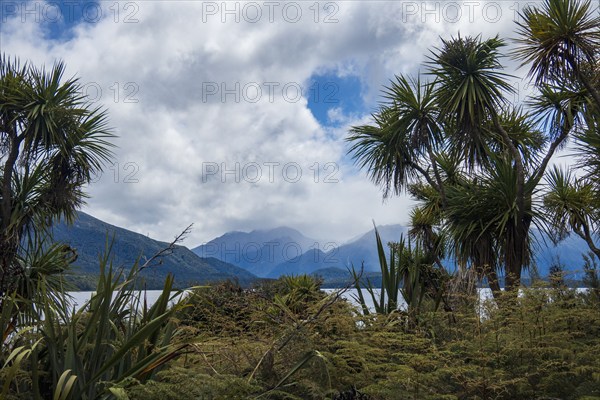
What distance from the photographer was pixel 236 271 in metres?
131

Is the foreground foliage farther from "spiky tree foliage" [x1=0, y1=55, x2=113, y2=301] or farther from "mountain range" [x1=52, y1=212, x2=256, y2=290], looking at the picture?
"spiky tree foliage" [x1=0, y1=55, x2=113, y2=301]

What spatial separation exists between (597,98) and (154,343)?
8091 mm

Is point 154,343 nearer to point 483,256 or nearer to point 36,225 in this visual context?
point 483,256

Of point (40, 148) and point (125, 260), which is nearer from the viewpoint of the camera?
point (125, 260)

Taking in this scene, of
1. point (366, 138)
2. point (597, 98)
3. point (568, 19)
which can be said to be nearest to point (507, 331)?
point (597, 98)

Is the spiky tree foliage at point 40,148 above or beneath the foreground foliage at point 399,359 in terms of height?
above

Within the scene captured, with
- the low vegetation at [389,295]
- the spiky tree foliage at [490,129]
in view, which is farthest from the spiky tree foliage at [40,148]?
the spiky tree foliage at [490,129]

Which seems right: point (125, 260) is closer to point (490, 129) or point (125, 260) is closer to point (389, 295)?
point (389, 295)

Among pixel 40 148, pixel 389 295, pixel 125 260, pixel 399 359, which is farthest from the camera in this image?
pixel 40 148

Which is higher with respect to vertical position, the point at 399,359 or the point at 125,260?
the point at 125,260

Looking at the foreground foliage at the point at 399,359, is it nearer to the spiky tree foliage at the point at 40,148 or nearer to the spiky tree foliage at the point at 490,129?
the spiky tree foliage at the point at 490,129

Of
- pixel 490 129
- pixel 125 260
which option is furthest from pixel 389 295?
pixel 490 129

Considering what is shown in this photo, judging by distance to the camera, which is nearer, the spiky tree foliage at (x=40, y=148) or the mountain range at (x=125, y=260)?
the mountain range at (x=125, y=260)

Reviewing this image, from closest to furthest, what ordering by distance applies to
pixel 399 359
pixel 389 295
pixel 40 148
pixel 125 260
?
pixel 125 260, pixel 399 359, pixel 389 295, pixel 40 148
